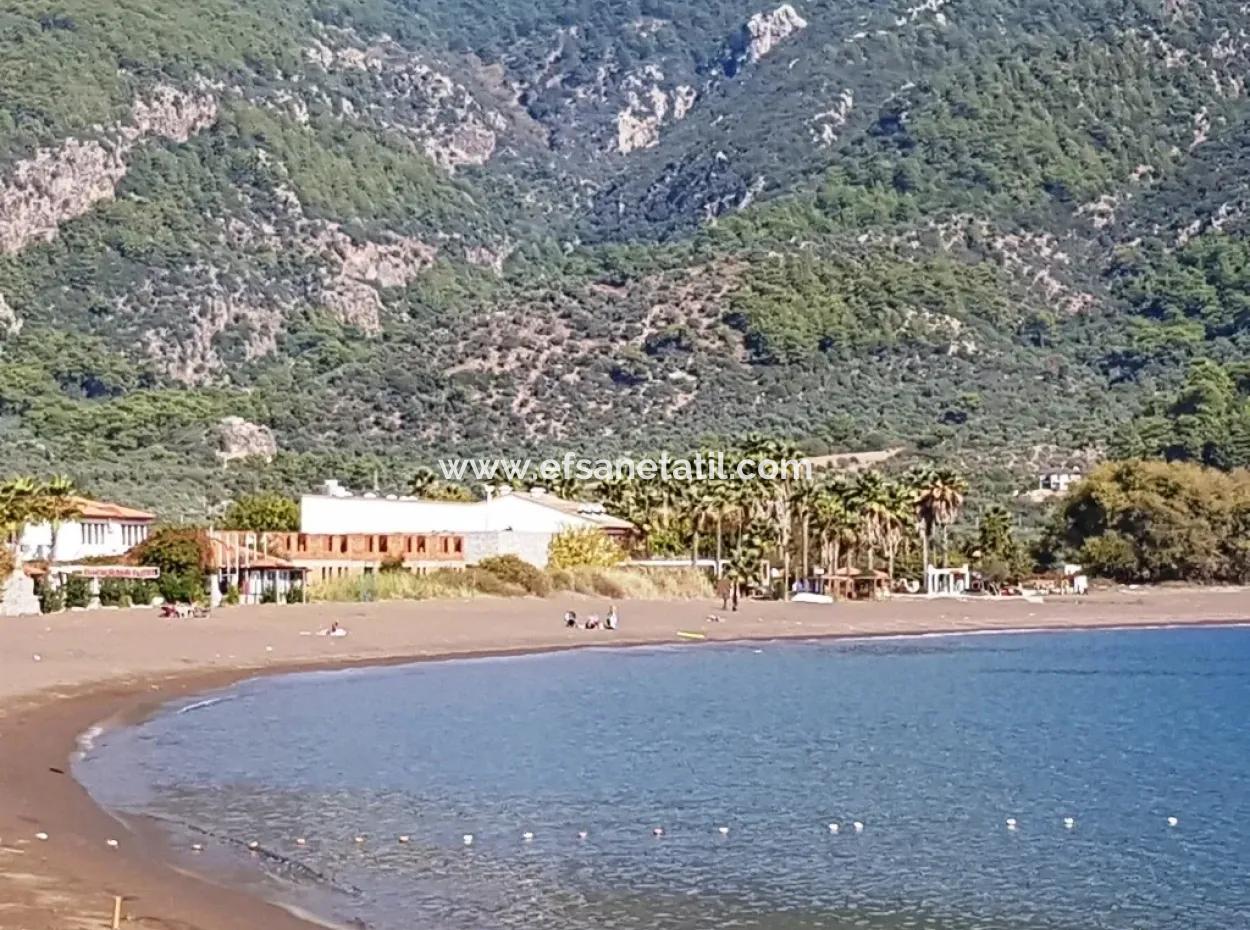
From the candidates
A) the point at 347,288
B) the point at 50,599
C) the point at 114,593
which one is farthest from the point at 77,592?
the point at 347,288

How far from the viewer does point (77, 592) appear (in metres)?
64.4

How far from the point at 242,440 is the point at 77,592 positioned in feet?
244

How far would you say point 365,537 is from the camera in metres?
84.4

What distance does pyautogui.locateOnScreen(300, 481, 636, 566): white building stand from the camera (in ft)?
275

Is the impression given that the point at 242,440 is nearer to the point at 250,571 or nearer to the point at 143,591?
the point at 250,571

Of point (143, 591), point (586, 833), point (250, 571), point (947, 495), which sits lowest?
point (586, 833)

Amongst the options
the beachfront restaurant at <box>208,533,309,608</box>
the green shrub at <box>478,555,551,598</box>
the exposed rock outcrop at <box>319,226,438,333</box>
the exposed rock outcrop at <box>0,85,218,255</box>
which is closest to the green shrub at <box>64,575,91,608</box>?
the beachfront restaurant at <box>208,533,309,608</box>

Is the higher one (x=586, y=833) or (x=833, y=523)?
(x=833, y=523)

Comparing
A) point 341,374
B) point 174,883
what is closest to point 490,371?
point 341,374

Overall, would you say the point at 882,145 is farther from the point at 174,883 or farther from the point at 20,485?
the point at 174,883

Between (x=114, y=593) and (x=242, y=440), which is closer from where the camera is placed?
(x=114, y=593)

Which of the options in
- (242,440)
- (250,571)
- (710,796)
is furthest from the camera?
(242,440)

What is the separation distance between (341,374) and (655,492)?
68.4 meters

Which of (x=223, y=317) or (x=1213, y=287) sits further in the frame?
(x=223, y=317)
